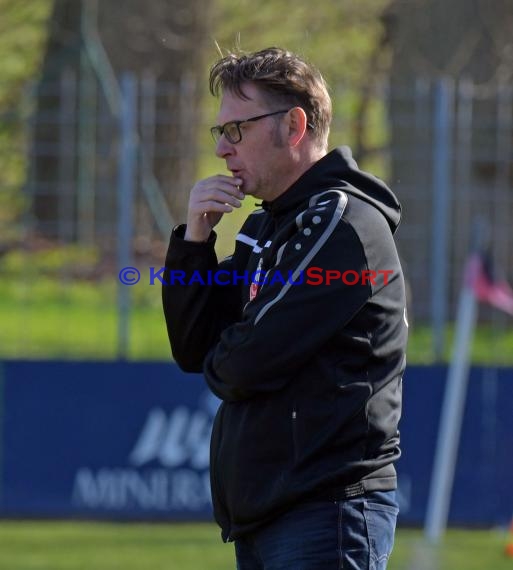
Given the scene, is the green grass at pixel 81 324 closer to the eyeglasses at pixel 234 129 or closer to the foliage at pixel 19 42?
the foliage at pixel 19 42

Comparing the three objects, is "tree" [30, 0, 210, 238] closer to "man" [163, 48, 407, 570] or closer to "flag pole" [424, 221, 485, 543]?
"flag pole" [424, 221, 485, 543]

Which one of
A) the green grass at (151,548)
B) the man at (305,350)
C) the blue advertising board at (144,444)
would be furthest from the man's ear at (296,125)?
the blue advertising board at (144,444)

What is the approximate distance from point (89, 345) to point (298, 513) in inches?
247

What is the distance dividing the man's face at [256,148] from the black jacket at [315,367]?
77mm

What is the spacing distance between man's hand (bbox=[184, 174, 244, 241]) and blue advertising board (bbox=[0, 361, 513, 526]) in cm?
463

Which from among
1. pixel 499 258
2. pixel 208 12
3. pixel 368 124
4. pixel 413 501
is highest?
pixel 208 12

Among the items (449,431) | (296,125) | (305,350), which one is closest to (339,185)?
(296,125)

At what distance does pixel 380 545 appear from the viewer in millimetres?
3004

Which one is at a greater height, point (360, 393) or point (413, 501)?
point (360, 393)

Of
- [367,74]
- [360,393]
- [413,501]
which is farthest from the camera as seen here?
[367,74]

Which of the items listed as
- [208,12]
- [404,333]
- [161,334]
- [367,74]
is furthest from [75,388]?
[367,74]

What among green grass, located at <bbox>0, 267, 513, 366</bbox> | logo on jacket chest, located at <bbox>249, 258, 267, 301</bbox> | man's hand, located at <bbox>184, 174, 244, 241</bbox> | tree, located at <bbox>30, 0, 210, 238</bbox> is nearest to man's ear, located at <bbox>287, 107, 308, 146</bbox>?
man's hand, located at <bbox>184, 174, 244, 241</bbox>

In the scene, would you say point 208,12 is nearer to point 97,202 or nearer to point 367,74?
point 367,74

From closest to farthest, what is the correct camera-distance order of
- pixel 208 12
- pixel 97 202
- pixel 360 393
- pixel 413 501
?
pixel 360 393, pixel 413 501, pixel 97 202, pixel 208 12
